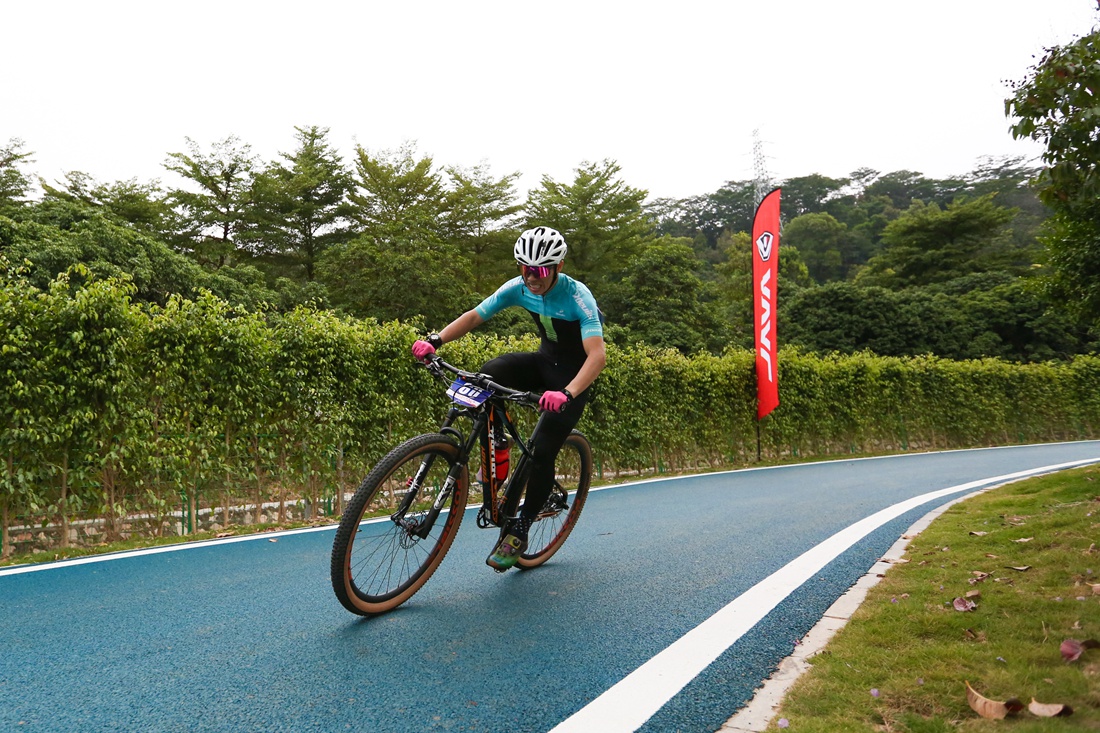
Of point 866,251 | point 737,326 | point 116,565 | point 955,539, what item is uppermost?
point 866,251

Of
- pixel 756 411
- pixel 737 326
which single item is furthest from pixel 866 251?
pixel 756 411

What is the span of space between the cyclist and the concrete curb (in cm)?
173

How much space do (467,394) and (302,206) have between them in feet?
110

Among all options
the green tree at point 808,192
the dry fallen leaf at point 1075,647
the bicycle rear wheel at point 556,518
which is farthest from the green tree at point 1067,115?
the green tree at point 808,192

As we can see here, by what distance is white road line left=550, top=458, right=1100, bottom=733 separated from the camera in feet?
8.04

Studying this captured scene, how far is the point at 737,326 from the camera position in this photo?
42312 millimetres

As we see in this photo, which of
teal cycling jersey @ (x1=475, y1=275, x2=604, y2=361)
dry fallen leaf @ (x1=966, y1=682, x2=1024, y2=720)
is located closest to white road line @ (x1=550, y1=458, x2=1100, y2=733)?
dry fallen leaf @ (x1=966, y1=682, x2=1024, y2=720)

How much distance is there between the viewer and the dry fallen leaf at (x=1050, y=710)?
228 centimetres

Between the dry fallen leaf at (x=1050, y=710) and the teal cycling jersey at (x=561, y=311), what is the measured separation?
104 inches

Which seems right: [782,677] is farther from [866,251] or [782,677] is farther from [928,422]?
[866,251]

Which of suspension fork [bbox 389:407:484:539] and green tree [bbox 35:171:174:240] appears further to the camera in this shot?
green tree [bbox 35:171:174:240]

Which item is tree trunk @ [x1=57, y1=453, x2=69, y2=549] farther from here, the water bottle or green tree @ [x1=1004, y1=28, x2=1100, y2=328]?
green tree @ [x1=1004, y1=28, x2=1100, y2=328]

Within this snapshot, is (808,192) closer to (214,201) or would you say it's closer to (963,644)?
(214,201)

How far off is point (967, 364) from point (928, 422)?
350 centimetres
